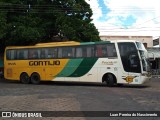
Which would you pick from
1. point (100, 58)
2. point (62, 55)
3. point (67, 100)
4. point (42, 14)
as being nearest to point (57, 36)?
point (42, 14)

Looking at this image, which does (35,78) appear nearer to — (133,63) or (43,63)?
(43,63)

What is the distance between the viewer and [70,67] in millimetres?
26094

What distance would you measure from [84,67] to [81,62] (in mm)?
413

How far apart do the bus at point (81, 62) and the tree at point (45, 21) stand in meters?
2.03

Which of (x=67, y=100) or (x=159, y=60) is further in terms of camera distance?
(x=159, y=60)

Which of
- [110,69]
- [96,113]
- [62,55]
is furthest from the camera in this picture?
[62,55]

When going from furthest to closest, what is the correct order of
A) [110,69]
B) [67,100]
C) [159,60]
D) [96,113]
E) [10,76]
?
[159,60]
[10,76]
[110,69]
[67,100]
[96,113]

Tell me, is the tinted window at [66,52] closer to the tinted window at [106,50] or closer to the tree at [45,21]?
the tinted window at [106,50]

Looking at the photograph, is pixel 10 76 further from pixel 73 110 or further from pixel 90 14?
pixel 73 110

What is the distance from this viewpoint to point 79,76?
2583 cm

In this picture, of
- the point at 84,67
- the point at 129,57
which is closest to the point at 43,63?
the point at 84,67

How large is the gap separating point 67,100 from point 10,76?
52.0ft

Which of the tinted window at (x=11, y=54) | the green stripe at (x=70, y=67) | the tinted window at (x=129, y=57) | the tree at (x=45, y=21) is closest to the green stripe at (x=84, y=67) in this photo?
the green stripe at (x=70, y=67)

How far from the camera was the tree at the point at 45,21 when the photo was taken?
→ 3052 cm
